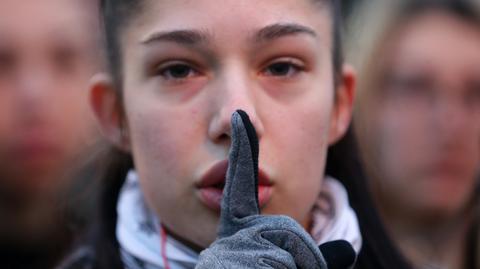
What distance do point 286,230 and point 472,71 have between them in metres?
1.73

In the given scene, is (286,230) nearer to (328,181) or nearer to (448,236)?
(328,181)

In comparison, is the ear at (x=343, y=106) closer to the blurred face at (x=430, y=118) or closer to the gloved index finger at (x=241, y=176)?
the gloved index finger at (x=241, y=176)

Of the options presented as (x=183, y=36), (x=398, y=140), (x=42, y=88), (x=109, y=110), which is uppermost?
(x=183, y=36)

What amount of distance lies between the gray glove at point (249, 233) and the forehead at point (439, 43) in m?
1.68

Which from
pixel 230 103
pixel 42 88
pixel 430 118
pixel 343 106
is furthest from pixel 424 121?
pixel 230 103

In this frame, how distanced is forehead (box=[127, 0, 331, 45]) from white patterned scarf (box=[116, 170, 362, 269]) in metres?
0.42

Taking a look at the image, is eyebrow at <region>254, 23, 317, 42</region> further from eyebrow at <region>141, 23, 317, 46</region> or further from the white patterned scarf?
the white patterned scarf

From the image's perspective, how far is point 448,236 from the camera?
3.21 m

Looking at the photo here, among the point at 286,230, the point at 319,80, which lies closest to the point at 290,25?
the point at 319,80

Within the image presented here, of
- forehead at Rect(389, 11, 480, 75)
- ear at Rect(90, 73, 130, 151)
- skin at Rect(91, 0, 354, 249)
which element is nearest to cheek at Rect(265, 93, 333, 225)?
skin at Rect(91, 0, 354, 249)

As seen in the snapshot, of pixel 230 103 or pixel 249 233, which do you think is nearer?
pixel 249 233

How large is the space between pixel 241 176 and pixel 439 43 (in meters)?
1.76

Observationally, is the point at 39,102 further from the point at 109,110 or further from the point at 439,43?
the point at 439,43

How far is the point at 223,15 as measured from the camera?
1772 mm
